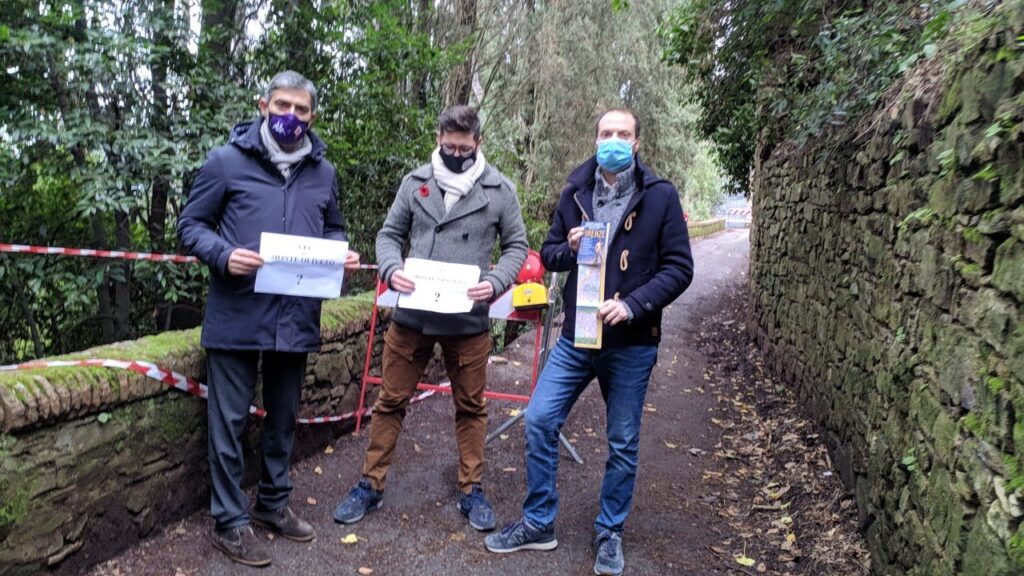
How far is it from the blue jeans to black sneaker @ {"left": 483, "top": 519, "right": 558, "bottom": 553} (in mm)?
152

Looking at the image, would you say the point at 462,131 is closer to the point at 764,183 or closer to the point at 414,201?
the point at 414,201

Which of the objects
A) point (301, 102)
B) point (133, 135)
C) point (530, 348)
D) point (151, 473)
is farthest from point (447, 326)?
point (530, 348)

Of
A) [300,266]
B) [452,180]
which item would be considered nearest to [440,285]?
[452,180]

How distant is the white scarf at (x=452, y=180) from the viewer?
3912 mm

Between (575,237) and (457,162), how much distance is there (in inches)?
32.1

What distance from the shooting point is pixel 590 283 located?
3.48 meters

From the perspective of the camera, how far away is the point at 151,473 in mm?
3516

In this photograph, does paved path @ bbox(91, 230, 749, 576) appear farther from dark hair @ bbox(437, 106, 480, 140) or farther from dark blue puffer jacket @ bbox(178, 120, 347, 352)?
dark hair @ bbox(437, 106, 480, 140)

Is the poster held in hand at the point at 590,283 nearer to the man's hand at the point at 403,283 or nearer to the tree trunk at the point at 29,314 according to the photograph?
the man's hand at the point at 403,283

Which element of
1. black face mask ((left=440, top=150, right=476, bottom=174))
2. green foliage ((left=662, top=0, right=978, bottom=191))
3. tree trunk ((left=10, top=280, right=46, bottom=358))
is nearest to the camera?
black face mask ((left=440, top=150, right=476, bottom=174))

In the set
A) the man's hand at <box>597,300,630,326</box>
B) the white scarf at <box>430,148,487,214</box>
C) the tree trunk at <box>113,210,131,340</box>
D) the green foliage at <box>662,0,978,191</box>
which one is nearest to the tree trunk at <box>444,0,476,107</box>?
the green foliage at <box>662,0,978,191</box>

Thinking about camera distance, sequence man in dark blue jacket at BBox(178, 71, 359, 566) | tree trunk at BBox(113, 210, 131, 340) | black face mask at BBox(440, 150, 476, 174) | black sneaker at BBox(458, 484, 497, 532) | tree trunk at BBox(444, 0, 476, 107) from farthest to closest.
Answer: tree trunk at BBox(444, 0, 476, 107) < tree trunk at BBox(113, 210, 131, 340) < black sneaker at BBox(458, 484, 497, 532) < black face mask at BBox(440, 150, 476, 174) < man in dark blue jacket at BBox(178, 71, 359, 566)

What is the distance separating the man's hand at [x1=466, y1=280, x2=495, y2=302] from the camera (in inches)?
148

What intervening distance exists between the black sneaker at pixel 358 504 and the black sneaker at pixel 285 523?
20 cm
